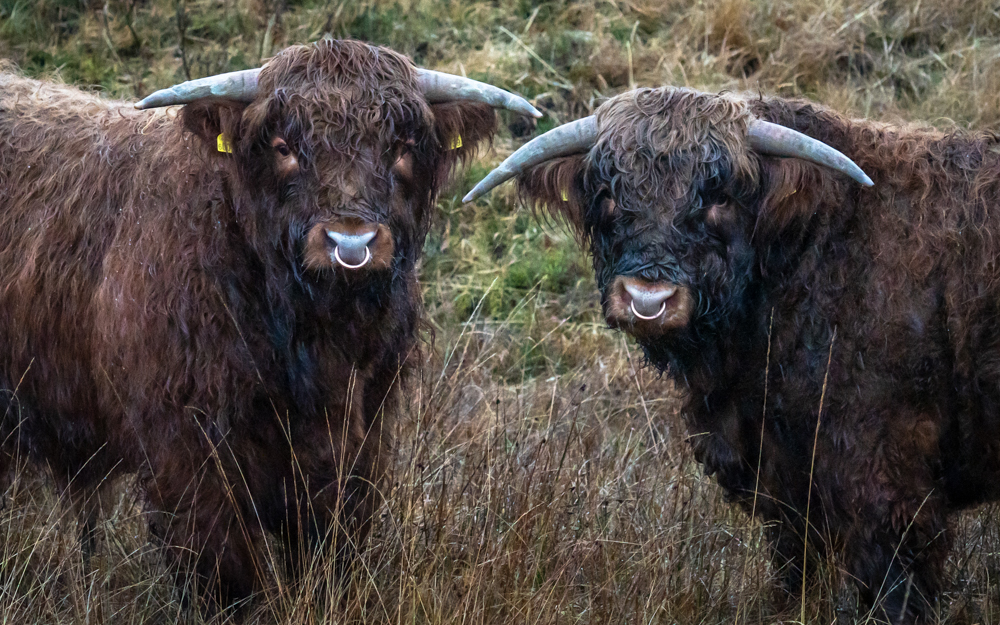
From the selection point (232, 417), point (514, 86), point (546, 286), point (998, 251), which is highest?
point (998, 251)

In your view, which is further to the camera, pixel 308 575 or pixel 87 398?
pixel 87 398

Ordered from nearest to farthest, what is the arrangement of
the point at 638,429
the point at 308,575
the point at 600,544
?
the point at 308,575, the point at 600,544, the point at 638,429

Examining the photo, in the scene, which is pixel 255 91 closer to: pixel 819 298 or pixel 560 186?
pixel 560 186

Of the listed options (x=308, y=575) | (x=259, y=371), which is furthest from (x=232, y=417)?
(x=308, y=575)

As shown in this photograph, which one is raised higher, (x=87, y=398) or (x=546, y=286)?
(x=87, y=398)

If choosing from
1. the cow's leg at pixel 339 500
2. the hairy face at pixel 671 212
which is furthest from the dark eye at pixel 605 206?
the cow's leg at pixel 339 500

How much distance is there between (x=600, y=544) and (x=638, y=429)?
148 cm

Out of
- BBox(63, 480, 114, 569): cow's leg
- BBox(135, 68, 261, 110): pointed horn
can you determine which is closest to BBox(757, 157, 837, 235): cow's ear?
BBox(135, 68, 261, 110): pointed horn

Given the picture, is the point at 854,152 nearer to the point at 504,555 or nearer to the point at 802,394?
the point at 802,394

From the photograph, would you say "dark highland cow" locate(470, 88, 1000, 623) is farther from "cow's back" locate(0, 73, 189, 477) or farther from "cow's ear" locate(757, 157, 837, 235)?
"cow's back" locate(0, 73, 189, 477)

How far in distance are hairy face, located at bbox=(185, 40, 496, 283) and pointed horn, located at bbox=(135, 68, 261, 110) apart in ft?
0.14

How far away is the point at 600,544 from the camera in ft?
12.5

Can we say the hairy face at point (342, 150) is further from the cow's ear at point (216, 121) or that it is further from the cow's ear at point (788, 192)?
the cow's ear at point (788, 192)

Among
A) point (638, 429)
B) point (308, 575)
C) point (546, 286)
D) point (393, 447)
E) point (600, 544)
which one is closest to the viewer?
point (308, 575)
